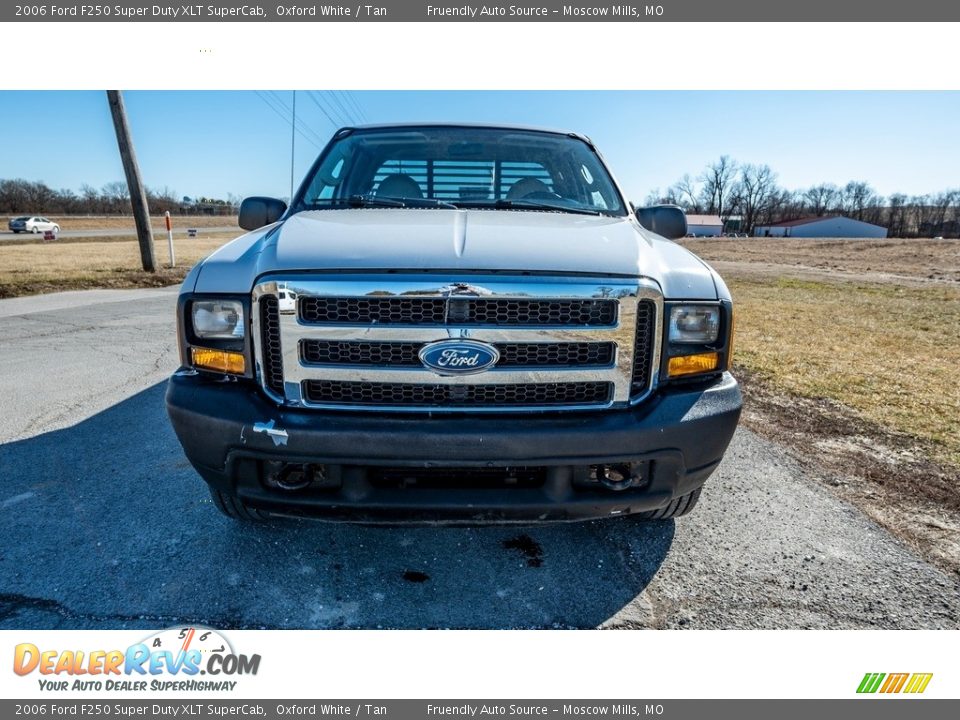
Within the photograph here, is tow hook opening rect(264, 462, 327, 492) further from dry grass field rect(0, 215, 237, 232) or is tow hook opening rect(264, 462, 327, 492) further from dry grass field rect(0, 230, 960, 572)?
dry grass field rect(0, 215, 237, 232)

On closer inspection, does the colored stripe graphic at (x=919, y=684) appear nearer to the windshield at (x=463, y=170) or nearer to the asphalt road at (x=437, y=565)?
the asphalt road at (x=437, y=565)

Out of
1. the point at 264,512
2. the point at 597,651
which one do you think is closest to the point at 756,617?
the point at 597,651

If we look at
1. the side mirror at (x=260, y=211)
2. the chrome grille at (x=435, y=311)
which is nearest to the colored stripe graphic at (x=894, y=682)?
the chrome grille at (x=435, y=311)

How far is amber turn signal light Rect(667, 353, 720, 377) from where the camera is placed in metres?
2.13

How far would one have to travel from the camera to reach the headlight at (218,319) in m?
2.05

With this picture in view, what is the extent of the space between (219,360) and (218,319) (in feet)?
0.50

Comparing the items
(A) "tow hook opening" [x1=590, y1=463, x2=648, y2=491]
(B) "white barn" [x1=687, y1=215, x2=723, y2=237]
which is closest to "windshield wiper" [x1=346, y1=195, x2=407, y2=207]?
(A) "tow hook opening" [x1=590, y1=463, x2=648, y2=491]

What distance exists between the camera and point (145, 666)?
185 cm

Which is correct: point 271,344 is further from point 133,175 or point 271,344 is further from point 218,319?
point 133,175

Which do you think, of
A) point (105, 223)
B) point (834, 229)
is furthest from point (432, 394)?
point (834, 229)

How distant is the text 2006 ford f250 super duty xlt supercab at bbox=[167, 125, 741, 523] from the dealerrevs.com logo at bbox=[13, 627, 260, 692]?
19.1 inches

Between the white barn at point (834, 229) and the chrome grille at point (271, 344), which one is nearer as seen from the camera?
the chrome grille at point (271, 344)

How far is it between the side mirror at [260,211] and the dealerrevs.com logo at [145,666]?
212 cm

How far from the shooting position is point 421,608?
82.1 inches
